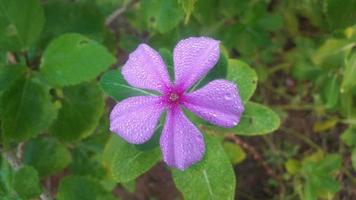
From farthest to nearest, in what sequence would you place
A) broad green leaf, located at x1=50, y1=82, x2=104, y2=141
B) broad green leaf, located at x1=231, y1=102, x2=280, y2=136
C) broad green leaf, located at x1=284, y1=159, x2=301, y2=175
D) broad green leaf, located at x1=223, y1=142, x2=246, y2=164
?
1. broad green leaf, located at x1=284, y1=159, x2=301, y2=175
2. broad green leaf, located at x1=223, y1=142, x2=246, y2=164
3. broad green leaf, located at x1=50, y1=82, x2=104, y2=141
4. broad green leaf, located at x1=231, y1=102, x2=280, y2=136

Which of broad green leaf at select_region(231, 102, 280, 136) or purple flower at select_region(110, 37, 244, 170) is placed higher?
purple flower at select_region(110, 37, 244, 170)

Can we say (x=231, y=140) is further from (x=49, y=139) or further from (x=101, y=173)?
(x=49, y=139)

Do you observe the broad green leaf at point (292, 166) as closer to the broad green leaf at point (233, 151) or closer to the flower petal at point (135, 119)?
the broad green leaf at point (233, 151)

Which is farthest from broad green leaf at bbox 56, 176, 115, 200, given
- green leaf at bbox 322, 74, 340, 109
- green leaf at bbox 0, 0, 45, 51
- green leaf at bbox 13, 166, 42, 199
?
green leaf at bbox 322, 74, 340, 109

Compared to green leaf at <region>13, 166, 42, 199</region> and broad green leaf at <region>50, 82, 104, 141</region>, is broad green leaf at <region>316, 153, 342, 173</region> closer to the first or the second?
broad green leaf at <region>50, 82, 104, 141</region>

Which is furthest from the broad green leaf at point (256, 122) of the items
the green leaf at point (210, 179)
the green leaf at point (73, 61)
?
the green leaf at point (73, 61)

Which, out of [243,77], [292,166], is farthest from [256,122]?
[292,166]
